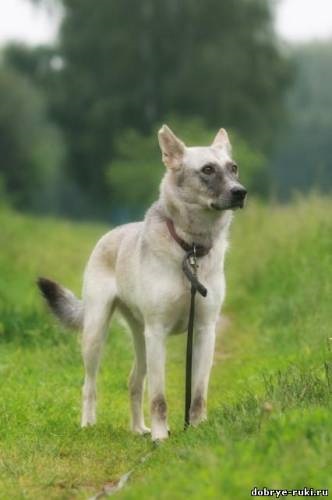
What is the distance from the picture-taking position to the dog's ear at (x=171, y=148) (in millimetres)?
6777

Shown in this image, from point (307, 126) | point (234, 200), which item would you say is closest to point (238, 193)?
point (234, 200)

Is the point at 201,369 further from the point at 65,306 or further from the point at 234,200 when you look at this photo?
the point at 65,306

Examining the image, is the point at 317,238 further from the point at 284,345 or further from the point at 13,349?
the point at 13,349

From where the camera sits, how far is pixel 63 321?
7852mm

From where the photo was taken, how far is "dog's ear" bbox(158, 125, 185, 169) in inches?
267

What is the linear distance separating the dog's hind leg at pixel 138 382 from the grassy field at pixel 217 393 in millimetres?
209

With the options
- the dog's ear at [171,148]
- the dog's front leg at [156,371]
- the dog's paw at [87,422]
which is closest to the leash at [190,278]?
the dog's front leg at [156,371]

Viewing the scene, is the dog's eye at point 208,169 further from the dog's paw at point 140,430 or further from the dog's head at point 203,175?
the dog's paw at point 140,430

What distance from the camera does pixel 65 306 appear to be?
7.80 m

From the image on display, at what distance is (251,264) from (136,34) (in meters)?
29.5

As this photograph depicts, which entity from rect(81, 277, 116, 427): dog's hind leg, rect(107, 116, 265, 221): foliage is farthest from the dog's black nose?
rect(107, 116, 265, 221): foliage

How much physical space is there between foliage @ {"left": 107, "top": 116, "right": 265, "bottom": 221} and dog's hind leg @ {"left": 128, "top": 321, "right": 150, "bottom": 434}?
27.1 meters

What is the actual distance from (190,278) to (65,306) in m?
1.69

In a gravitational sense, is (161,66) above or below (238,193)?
above
